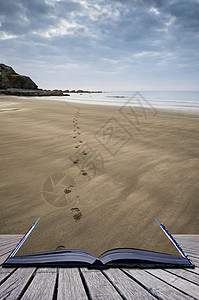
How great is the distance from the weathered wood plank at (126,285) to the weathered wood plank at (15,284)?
0.42 m

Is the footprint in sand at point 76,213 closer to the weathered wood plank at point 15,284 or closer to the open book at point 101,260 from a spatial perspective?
the open book at point 101,260

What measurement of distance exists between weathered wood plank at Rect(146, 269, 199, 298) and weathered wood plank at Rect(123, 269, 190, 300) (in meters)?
0.03

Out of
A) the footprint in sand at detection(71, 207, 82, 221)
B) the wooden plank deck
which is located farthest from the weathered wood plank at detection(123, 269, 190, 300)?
the footprint in sand at detection(71, 207, 82, 221)

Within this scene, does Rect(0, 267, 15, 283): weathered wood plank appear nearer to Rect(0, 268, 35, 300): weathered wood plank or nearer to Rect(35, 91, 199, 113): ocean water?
Rect(0, 268, 35, 300): weathered wood plank

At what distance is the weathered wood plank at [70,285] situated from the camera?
2.43 ft

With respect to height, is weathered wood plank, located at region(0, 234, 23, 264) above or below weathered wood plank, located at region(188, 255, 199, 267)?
below

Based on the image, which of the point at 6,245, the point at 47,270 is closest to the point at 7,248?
the point at 6,245

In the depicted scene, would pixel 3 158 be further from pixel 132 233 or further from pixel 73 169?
pixel 132 233

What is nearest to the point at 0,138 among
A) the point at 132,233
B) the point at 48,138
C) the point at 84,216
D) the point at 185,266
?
the point at 48,138

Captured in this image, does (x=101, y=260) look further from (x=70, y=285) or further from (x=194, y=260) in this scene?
(x=194, y=260)

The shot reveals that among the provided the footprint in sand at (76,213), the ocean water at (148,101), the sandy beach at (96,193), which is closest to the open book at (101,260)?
the sandy beach at (96,193)

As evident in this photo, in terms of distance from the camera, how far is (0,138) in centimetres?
470

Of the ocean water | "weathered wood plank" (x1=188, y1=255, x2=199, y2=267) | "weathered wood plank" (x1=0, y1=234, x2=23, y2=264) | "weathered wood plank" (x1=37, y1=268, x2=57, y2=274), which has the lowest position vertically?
"weathered wood plank" (x1=0, y1=234, x2=23, y2=264)

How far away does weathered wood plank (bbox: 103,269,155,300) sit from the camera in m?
0.75
